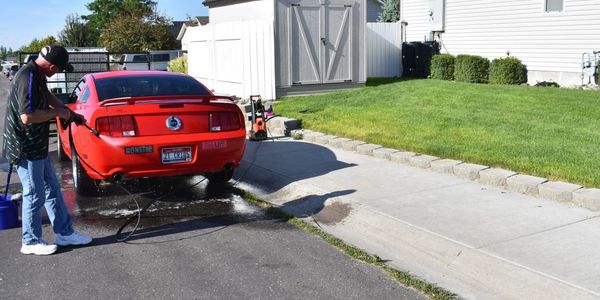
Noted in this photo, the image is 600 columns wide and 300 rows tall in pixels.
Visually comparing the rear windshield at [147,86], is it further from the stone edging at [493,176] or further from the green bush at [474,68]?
the green bush at [474,68]

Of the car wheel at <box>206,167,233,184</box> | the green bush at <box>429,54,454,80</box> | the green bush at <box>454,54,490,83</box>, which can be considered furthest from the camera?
the green bush at <box>429,54,454,80</box>

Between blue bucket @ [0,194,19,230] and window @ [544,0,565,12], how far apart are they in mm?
15385

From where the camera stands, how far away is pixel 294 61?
1636 cm

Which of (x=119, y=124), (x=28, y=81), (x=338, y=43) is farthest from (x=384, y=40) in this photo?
(x=28, y=81)

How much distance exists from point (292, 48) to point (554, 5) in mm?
7590

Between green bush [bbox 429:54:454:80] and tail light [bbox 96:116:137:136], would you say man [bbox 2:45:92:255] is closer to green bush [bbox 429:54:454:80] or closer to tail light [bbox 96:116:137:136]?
tail light [bbox 96:116:137:136]

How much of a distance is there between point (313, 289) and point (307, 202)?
2.53 meters

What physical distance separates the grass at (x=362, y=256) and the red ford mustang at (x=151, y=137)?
834mm

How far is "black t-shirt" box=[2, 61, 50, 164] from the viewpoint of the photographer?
207 inches

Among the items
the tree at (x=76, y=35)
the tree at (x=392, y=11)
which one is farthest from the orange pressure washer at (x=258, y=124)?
the tree at (x=76, y=35)

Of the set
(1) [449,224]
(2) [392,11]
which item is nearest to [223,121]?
(1) [449,224]

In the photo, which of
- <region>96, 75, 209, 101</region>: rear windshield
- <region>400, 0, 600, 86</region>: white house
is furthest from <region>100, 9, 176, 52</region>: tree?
<region>96, 75, 209, 101</region>: rear windshield

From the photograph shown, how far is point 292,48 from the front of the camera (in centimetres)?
1622

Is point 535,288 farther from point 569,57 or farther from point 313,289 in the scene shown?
point 569,57
